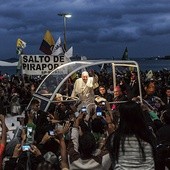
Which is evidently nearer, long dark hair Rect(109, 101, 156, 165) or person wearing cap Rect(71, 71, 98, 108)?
long dark hair Rect(109, 101, 156, 165)

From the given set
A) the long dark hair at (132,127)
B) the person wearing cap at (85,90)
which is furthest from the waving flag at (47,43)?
the long dark hair at (132,127)

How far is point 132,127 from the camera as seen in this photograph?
14.1ft

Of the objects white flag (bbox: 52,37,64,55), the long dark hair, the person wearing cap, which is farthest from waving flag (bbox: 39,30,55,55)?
the long dark hair

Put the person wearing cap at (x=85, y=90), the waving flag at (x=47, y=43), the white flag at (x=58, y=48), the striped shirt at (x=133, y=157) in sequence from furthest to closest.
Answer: the waving flag at (x=47, y=43) < the white flag at (x=58, y=48) < the person wearing cap at (x=85, y=90) < the striped shirt at (x=133, y=157)

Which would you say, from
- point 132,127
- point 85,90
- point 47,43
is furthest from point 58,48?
point 132,127

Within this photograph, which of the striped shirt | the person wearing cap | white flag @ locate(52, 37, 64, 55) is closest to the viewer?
the striped shirt

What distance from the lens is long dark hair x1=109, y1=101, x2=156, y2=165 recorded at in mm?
4273

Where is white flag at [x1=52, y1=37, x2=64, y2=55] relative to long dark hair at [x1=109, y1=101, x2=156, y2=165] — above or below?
above

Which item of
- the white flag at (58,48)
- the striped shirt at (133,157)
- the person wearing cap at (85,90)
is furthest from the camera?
the white flag at (58,48)

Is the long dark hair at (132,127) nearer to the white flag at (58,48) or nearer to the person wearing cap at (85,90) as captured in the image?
the person wearing cap at (85,90)

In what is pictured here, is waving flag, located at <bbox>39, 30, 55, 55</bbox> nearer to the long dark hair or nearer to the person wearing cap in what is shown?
the person wearing cap

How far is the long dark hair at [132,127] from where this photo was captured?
168 inches

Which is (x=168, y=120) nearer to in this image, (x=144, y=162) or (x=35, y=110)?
(x=144, y=162)

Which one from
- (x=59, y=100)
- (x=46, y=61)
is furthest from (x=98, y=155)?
(x=46, y=61)
